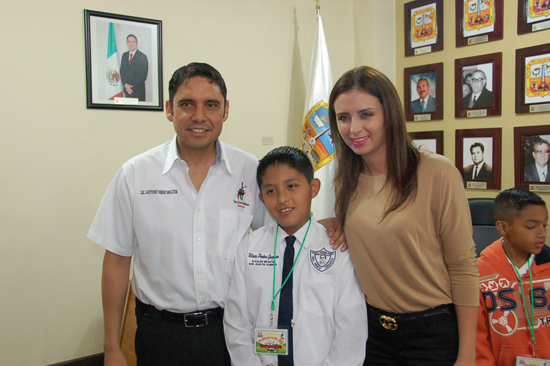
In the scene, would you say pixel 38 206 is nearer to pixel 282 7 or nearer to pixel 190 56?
pixel 190 56

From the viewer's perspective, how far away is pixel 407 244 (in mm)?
1362

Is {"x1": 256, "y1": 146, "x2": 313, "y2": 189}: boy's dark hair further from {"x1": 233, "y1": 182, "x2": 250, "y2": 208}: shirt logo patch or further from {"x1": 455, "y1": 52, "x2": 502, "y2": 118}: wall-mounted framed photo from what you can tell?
{"x1": 455, "y1": 52, "x2": 502, "y2": 118}: wall-mounted framed photo

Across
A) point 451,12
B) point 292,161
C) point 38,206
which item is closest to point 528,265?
point 292,161

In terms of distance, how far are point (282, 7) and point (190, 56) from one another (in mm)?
1090

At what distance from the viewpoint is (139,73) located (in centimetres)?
295

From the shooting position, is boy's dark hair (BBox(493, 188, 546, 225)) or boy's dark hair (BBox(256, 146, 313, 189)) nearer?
boy's dark hair (BBox(256, 146, 313, 189))

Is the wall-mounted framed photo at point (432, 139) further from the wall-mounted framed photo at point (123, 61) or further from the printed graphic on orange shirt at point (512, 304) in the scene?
the wall-mounted framed photo at point (123, 61)

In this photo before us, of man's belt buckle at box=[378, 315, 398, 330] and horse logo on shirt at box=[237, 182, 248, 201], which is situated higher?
horse logo on shirt at box=[237, 182, 248, 201]

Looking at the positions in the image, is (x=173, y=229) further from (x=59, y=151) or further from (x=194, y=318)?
(x=59, y=151)

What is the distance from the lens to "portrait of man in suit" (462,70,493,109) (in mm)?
3193

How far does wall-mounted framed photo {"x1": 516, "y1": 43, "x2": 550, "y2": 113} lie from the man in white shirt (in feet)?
7.71

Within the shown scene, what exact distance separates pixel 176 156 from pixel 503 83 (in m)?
2.79

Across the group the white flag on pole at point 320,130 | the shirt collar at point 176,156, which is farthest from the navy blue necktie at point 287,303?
the white flag on pole at point 320,130

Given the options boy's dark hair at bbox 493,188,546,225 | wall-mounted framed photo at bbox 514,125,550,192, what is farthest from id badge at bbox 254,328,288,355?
wall-mounted framed photo at bbox 514,125,550,192
